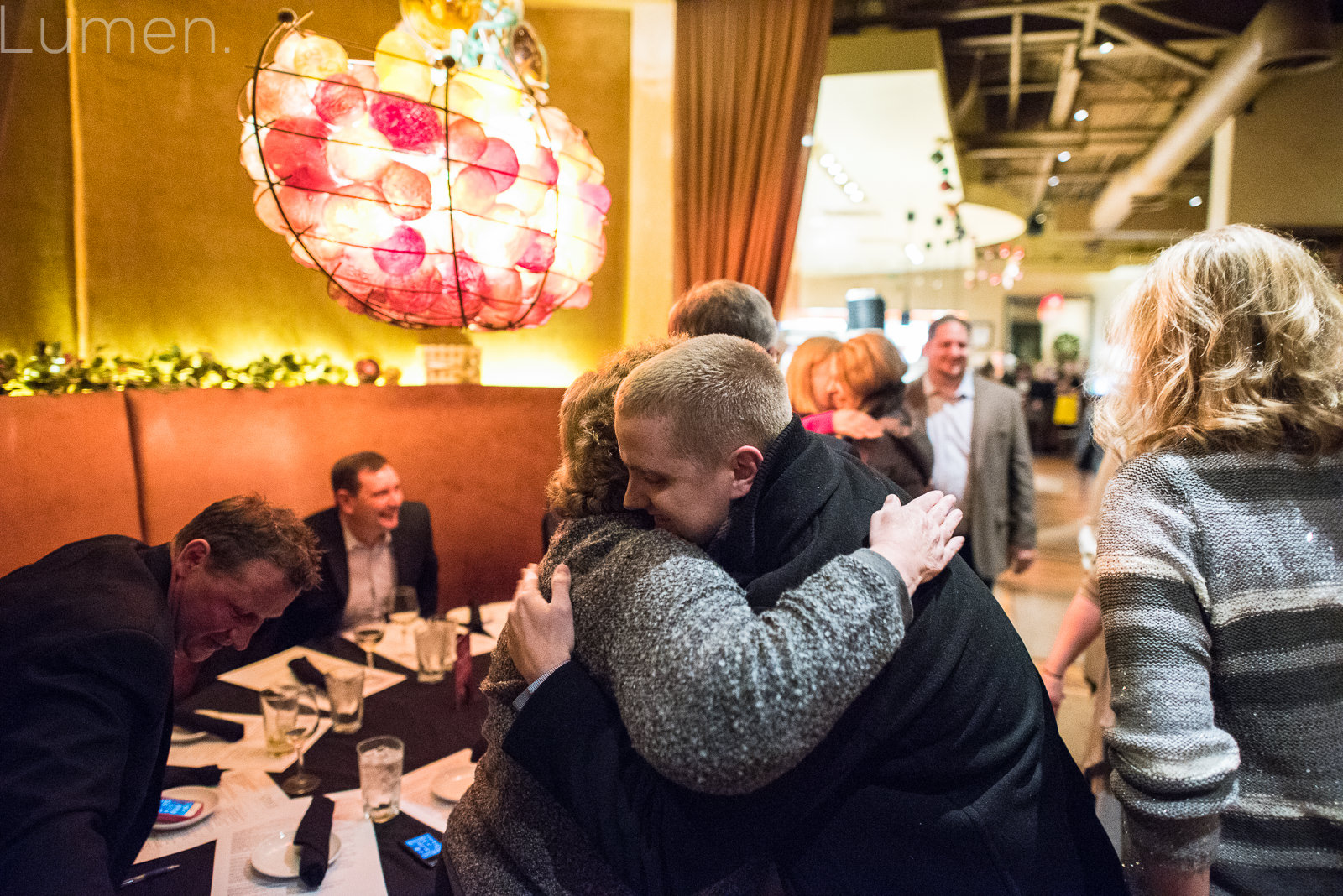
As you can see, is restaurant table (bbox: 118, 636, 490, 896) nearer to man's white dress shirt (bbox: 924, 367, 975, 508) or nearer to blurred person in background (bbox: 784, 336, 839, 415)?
blurred person in background (bbox: 784, 336, 839, 415)

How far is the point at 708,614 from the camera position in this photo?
32.6 inches

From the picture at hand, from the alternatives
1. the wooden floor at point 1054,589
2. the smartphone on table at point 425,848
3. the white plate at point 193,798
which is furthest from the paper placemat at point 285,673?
the wooden floor at point 1054,589

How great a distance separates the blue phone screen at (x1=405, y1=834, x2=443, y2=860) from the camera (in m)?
1.23

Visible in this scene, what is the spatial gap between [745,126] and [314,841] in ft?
10.8

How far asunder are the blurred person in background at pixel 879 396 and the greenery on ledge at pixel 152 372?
2228 millimetres

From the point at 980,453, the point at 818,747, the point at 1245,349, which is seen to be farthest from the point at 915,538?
the point at 980,453

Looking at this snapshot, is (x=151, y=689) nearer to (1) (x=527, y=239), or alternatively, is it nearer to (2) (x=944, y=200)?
(1) (x=527, y=239)

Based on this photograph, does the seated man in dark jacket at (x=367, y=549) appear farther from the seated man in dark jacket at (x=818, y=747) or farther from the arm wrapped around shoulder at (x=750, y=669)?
the arm wrapped around shoulder at (x=750, y=669)

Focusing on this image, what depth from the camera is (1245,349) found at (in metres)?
0.97

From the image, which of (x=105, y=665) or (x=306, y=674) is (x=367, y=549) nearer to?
(x=306, y=674)

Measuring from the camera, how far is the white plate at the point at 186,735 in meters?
1.61

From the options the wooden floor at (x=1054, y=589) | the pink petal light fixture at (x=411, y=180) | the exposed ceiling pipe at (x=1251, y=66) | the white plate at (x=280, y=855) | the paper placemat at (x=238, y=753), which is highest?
the exposed ceiling pipe at (x=1251, y=66)

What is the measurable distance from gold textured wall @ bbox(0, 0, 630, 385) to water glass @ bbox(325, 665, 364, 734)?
1.63 m

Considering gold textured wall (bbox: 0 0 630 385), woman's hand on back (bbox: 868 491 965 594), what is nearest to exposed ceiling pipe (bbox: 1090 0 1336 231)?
gold textured wall (bbox: 0 0 630 385)
